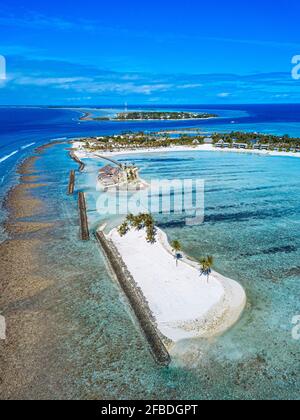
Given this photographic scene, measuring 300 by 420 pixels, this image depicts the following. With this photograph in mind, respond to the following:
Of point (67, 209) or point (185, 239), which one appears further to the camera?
point (67, 209)

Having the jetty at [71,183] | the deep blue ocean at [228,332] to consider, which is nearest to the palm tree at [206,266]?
the deep blue ocean at [228,332]

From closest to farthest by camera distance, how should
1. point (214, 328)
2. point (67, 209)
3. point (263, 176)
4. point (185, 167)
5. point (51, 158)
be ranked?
point (214, 328)
point (67, 209)
point (263, 176)
point (185, 167)
point (51, 158)

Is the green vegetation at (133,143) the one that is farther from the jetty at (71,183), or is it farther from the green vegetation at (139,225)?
the green vegetation at (139,225)

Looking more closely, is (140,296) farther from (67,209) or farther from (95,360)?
(67,209)

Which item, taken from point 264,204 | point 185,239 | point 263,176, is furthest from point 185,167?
point 185,239

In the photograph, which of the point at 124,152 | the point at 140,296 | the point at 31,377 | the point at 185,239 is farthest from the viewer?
the point at 124,152

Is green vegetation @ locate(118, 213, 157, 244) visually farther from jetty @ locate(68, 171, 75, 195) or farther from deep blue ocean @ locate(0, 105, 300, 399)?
jetty @ locate(68, 171, 75, 195)
